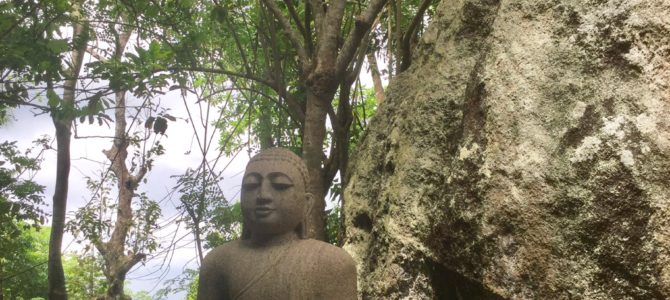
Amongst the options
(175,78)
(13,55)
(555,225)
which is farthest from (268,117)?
(555,225)

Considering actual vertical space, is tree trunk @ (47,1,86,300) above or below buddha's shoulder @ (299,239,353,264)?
above

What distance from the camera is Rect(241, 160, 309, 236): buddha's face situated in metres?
3.39

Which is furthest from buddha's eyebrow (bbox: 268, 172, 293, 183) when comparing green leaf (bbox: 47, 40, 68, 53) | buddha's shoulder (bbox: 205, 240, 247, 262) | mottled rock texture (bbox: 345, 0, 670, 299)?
green leaf (bbox: 47, 40, 68, 53)

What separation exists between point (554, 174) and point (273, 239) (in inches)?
56.6

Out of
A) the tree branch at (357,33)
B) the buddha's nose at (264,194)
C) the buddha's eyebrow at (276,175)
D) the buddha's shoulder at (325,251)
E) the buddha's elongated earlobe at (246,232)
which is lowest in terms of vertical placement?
the buddha's shoulder at (325,251)

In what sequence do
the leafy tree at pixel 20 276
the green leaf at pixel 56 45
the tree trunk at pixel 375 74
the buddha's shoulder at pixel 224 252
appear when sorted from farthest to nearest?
the leafy tree at pixel 20 276 → the tree trunk at pixel 375 74 → the green leaf at pixel 56 45 → the buddha's shoulder at pixel 224 252

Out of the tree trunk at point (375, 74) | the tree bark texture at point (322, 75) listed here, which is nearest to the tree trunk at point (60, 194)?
the tree bark texture at point (322, 75)

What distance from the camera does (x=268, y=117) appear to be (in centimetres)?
701

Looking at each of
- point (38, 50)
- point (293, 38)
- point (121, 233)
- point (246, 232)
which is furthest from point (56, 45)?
point (121, 233)

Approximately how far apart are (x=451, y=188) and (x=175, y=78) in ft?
11.3

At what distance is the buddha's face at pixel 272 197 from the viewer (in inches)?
133

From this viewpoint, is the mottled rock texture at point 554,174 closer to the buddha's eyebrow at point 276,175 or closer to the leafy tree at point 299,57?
the buddha's eyebrow at point 276,175

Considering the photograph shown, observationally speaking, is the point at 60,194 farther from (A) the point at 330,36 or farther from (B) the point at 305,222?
(B) the point at 305,222

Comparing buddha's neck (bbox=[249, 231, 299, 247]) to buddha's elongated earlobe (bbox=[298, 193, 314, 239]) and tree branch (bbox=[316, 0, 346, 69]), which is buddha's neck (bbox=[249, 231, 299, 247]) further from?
tree branch (bbox=[316, 0, 346, 69])
